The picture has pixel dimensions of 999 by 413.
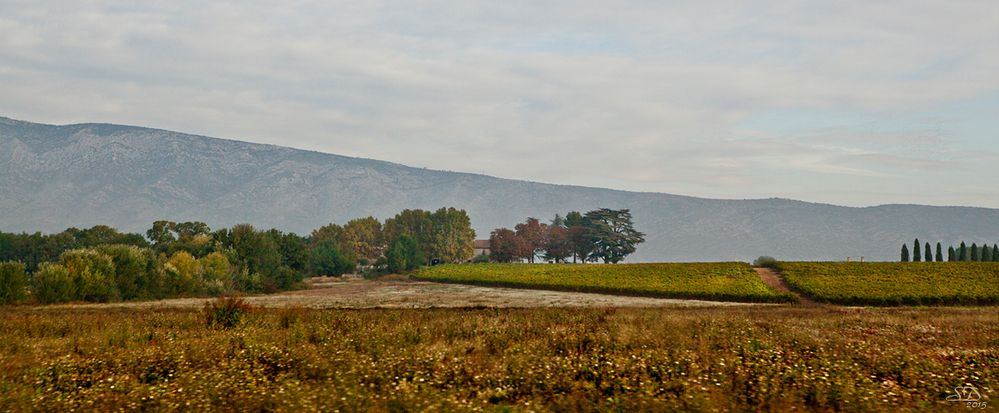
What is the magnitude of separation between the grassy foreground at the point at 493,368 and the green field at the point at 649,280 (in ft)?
145

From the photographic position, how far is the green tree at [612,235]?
519 feet

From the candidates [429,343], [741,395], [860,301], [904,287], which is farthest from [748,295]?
[741,395]

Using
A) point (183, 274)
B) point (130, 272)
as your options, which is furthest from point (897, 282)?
point (130, 272)

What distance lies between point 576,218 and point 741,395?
164 m

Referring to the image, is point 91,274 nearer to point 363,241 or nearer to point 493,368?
point 493,368

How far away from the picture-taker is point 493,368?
16344 millimetres

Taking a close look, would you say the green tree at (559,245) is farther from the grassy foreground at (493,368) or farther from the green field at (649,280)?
the grassy foreground at (493,368)

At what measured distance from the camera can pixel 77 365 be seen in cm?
1688

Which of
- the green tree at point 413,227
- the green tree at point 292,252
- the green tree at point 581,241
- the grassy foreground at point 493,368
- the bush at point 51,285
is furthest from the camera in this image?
the green tree at point 413,227

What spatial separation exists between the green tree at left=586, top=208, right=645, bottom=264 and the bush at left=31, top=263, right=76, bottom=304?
370ft

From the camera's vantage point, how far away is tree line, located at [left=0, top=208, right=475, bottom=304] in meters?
65.9

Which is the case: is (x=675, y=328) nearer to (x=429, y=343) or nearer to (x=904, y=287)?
(x=429, y=343)

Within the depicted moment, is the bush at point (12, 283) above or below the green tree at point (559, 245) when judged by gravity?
below

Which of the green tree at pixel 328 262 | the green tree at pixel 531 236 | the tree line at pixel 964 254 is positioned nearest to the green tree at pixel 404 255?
the green tree at pixel 328 262
